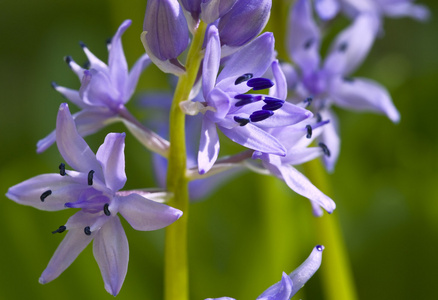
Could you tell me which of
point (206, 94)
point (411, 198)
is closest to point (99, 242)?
point (206, 94)

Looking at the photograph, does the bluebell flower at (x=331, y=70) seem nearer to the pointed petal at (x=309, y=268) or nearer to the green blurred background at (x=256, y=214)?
the green blurred background at (x=256, y=214)

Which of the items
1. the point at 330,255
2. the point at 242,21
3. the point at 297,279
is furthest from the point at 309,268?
the point at 330,255

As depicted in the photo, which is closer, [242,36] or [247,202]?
[242,36]

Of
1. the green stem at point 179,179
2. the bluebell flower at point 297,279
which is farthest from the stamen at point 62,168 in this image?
the bluebell flower at point 297,279

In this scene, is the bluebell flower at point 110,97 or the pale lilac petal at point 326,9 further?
the pale lilac petal at point 326,9

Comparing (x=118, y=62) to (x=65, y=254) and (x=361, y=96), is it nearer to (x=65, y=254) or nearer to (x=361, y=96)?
→ (x=65, y=254)

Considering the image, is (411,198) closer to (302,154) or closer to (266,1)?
(302,154)
